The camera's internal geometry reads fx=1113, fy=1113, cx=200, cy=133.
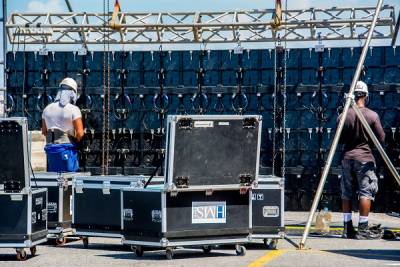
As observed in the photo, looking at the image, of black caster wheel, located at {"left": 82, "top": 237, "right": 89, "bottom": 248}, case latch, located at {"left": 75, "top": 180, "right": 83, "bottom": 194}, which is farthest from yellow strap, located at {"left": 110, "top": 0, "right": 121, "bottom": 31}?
black caster wheel, located at {"left": 82, "top": 237, "right": 89, "bottom": 248}

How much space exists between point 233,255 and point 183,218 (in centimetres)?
76

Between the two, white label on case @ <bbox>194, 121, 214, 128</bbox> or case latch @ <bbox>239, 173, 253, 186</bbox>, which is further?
case latch @ <bbox>239, 173, 253, 186</bbox>

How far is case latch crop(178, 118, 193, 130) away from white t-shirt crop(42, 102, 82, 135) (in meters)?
3.21

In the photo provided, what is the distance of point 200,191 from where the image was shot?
1188 centimetres

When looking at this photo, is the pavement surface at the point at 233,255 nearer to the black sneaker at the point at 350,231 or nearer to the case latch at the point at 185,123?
the black sneaker at the point at 350,231

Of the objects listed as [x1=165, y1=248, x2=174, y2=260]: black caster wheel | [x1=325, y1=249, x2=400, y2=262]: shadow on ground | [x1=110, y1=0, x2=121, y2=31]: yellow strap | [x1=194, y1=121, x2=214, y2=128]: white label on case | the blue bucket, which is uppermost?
[x1=110, y1=0, x2=121, y2=31]: yellow strap

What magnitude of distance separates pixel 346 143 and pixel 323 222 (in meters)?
1.30

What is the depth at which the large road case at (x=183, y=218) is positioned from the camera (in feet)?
38.4

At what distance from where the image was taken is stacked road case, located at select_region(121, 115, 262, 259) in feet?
38.3

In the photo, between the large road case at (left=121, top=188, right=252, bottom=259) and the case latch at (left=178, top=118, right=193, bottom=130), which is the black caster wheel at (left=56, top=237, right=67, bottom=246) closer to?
the large road case at (left=121, top=188, right=252, bottom=259)

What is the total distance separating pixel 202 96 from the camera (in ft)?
70.6

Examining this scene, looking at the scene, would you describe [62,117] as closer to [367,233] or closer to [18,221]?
[18,221]

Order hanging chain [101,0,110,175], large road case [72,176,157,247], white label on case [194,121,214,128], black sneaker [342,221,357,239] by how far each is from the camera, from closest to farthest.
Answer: white label on case [194,121,214,128], large road case [72,176,157,247], black sneaker [342,221,357,239], hanging chain [101,0,110,175]

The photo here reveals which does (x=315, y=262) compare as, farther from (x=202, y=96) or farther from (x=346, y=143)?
(x=202, y=96)
